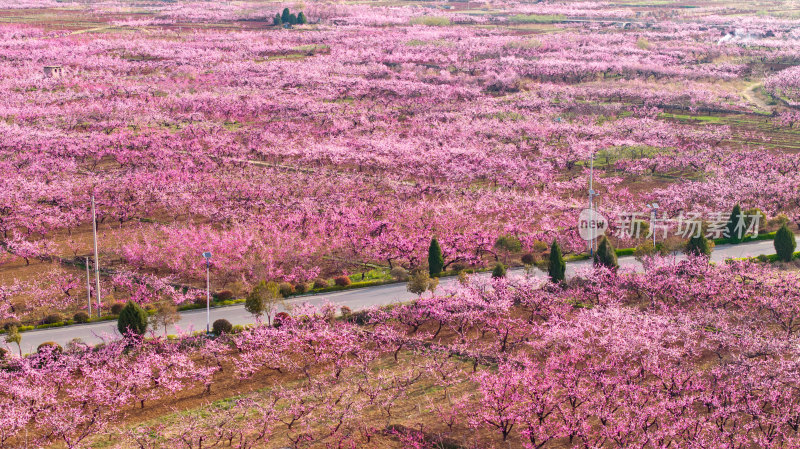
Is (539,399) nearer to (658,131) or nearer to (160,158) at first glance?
(160,158)

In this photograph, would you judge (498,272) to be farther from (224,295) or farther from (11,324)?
(11,324)

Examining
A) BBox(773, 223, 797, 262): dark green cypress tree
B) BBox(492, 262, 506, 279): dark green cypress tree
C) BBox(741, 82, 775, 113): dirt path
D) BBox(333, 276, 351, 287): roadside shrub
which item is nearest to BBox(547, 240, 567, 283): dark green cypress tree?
BBox(492, 262, 506, 279): dark green cypress tree

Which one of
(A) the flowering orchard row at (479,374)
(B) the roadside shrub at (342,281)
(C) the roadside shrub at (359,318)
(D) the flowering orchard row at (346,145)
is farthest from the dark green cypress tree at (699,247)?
(B) the roadside shrub at (342,281)

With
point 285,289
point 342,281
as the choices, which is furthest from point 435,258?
point 285,289

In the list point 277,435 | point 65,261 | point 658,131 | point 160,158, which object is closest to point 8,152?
point 160,158

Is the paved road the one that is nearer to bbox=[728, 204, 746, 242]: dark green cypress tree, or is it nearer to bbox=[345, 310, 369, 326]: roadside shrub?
bbox=[728, 204, 746, 242]: dark green cypress tree

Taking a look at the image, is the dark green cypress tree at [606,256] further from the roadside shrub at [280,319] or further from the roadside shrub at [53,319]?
the roadside shrub at [53,319]
